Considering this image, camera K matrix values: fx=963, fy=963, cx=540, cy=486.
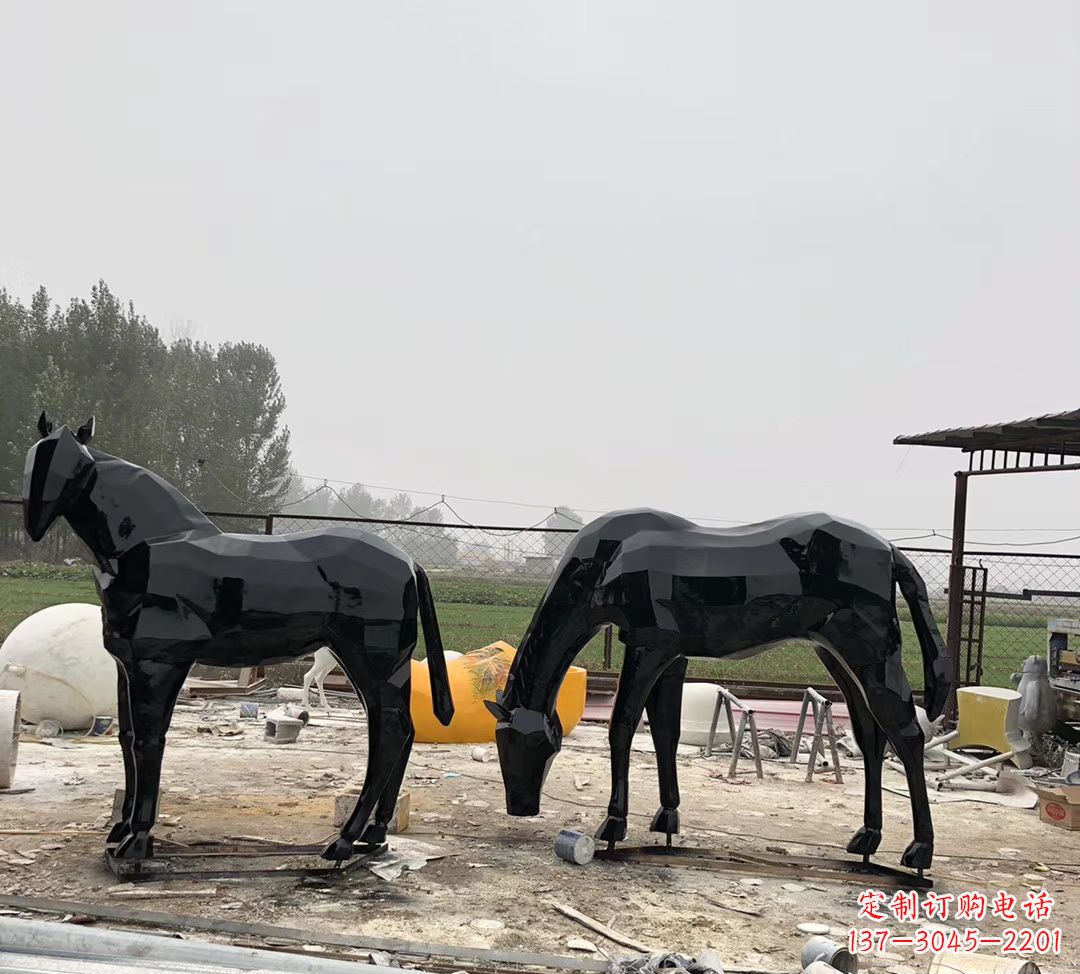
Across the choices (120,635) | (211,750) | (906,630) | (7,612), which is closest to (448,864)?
(120,635)

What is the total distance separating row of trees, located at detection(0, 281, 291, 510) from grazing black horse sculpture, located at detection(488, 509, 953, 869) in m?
28.6

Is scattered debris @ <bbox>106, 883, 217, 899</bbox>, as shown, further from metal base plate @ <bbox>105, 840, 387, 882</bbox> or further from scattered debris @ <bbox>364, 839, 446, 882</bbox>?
scattered debris @ <bbox>364, 839, 446, 882</bbox>

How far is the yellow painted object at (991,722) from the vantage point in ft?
29.3

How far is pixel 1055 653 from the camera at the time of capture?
943cm

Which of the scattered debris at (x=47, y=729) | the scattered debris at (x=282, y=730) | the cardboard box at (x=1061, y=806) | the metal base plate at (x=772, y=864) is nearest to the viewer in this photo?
the metal base plate at (x=772, y=864)

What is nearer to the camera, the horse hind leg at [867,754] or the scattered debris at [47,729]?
the horse hind leg at [867,754]

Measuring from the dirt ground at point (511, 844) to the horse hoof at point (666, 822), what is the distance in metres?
0.19

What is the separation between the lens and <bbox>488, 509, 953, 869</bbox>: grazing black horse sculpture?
5199 mm

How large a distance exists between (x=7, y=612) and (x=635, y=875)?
16289 mm

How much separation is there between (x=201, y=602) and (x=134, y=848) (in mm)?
1222

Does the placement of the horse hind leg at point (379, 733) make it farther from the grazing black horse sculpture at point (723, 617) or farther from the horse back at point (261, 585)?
the grazing black horse sculpture at point (723, 617)

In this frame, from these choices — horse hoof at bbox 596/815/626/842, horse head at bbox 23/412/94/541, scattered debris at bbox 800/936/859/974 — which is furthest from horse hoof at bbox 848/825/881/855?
horse head at bbox 23/412/94/541

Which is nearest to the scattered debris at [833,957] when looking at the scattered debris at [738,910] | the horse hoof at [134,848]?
the scattered debris at [738,910]

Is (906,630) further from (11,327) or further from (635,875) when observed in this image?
(11,327)
